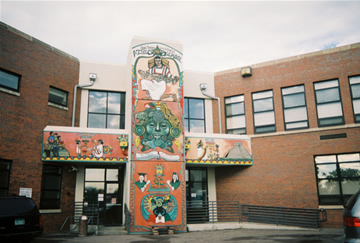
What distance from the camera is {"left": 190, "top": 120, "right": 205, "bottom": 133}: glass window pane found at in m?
19.6

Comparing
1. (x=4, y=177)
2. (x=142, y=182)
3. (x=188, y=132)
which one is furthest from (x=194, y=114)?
(x=4, y=177)

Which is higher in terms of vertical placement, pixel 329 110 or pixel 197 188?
pixel 329 110

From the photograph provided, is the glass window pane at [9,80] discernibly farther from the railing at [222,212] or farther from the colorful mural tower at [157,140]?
the railing at [222,212]

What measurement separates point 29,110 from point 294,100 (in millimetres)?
13747

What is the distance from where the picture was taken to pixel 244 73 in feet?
62.6

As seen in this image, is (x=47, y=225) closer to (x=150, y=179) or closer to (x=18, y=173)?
(x=18, y=173)

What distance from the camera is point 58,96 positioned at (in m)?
17.0

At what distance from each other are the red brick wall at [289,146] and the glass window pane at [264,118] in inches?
11.5

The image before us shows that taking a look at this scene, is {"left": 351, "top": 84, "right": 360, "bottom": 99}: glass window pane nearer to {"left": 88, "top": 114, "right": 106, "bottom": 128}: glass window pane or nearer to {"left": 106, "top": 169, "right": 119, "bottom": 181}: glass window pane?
{"left": 106, "top": 169, "right": 119, "bottom": 181}: glass window pane

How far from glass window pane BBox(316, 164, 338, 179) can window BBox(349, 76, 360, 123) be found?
266 centimetres

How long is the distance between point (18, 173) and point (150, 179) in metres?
5.90

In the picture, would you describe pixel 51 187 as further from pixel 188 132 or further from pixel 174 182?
pixel 188 132

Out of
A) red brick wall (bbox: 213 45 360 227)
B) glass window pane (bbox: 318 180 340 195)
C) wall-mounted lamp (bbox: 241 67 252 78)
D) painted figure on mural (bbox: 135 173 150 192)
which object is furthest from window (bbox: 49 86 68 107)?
glass window pane (bbox: 318 180 340 195)

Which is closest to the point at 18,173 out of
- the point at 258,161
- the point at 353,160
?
the point at 258,161
